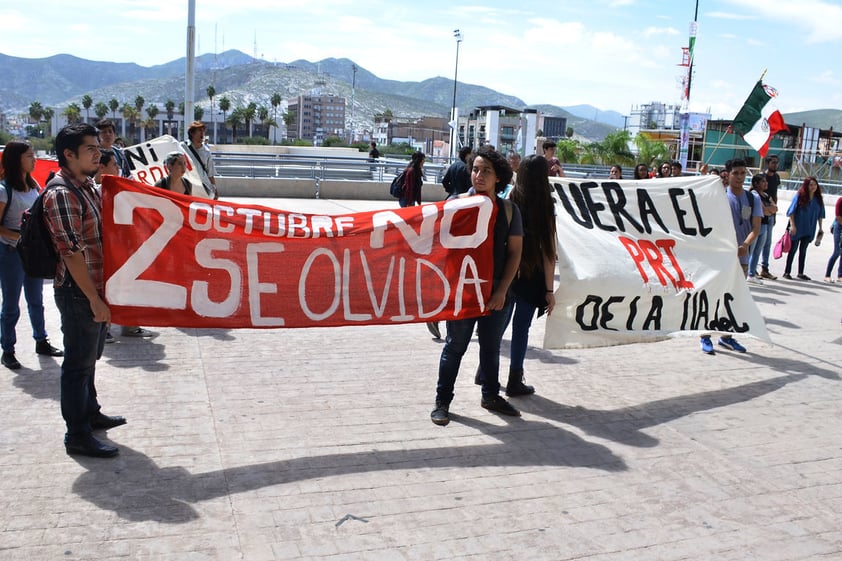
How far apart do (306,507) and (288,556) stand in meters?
0.50

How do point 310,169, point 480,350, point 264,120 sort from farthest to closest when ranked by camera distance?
point 264,120
point 310,169
point 480,350

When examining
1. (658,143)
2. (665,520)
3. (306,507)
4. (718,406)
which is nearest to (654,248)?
(718,406)

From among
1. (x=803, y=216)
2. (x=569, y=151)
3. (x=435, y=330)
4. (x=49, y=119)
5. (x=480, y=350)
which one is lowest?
(x=435, y=330)

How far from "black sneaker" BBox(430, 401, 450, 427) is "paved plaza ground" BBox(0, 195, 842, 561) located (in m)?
0.07

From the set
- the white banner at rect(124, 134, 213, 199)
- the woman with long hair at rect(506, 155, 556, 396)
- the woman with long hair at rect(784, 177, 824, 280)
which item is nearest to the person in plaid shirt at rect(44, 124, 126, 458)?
the woman with long hair at rect(506, 155, 556, 396)

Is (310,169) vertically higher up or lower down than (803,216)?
higher up

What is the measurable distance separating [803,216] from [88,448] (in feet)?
41.4

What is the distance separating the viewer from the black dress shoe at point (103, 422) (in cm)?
495

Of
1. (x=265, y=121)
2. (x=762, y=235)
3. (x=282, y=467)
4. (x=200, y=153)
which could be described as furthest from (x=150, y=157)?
(x=265, y=121)

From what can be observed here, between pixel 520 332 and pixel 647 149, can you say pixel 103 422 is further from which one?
pixel 647 149

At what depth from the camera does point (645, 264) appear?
670 cm

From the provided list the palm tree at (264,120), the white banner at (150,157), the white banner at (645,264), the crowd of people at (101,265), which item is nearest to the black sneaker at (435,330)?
the crowd of people at (101,265)

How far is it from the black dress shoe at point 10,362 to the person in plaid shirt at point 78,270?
194 centimetres

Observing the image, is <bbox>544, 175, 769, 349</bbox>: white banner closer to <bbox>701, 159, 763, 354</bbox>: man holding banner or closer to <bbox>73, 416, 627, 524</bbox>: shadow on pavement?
<bbox>701, 159, 763, 354</bbox>: man holding banner
